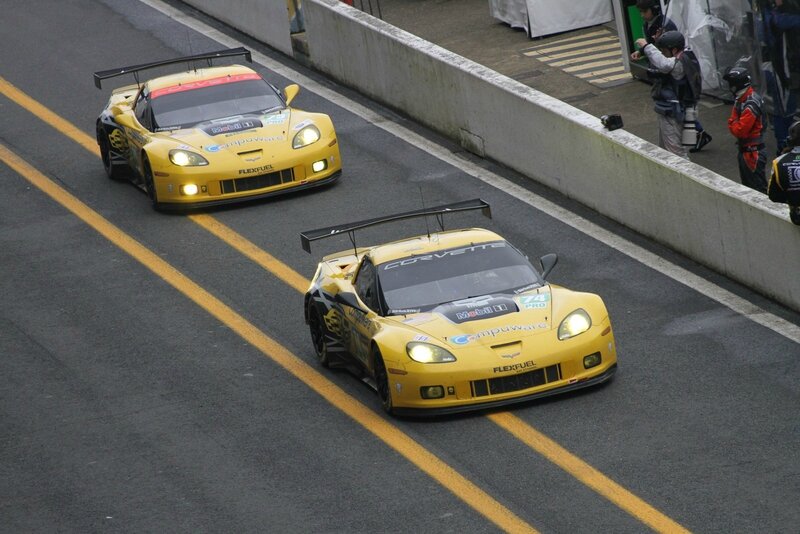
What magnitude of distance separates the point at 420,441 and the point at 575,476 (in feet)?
4.49

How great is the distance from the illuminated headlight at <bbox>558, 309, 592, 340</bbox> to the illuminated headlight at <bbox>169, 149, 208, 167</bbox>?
7.36 m

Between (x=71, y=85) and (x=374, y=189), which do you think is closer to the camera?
(x=374, y=189)

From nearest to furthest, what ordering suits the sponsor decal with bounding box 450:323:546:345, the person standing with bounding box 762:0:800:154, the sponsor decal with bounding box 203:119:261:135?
the sponsor decal with bounding box 450:323:546:345
the person standing with bounding box 762:0:800:154
the sponsor decal with bounding box 203:119:261:135

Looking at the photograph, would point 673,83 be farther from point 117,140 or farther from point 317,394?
point 117,140

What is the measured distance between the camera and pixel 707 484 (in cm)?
1056

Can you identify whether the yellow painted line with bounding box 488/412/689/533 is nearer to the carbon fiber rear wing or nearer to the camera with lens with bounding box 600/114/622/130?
the carbon fiber rear wing

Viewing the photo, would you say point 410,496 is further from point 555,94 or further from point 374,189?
point 555,94

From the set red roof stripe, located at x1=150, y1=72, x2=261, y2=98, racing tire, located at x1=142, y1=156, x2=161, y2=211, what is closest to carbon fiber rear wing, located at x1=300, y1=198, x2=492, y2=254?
racing tire, located at x1=142, y1=156, x2=161, y2=211

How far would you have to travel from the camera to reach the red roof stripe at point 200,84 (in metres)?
19.9

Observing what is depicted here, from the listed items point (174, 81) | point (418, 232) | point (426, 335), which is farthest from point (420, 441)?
point (174, 81)

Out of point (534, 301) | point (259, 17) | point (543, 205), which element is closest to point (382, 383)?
point (534, 301)

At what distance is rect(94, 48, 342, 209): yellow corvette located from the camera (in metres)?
18.7

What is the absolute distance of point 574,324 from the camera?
1234 cm

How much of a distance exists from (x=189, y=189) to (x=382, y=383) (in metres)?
6.93
